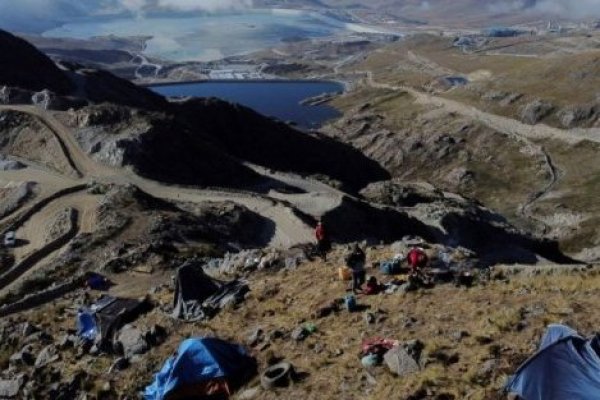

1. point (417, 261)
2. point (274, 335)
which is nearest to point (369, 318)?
point (274, 335)

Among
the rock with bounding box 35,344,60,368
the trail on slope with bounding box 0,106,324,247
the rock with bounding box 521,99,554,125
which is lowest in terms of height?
the rock with bounding box 521,99,554,125

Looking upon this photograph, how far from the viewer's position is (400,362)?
21.4 m

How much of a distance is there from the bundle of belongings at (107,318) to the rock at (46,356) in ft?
4.40

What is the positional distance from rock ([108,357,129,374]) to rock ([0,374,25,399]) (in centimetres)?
382

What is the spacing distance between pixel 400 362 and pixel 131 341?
12034mm

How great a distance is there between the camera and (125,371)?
2570cm

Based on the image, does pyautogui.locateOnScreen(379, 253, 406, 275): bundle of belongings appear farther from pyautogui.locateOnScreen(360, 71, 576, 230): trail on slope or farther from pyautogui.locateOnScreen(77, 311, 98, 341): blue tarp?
pyautogui.locateOnScreen(360, 71, 576, 230): trail on slope

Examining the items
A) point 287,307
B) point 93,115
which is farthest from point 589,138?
point 287,307

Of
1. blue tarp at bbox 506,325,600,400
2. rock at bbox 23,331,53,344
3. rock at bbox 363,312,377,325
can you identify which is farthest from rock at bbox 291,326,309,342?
rock at bbox 23,331,53,344

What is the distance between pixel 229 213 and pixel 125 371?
38465 mm

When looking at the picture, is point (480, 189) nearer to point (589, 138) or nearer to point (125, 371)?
point (589, 138)

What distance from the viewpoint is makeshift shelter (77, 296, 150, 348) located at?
96.3ft

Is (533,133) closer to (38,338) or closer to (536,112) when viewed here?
(536,112)

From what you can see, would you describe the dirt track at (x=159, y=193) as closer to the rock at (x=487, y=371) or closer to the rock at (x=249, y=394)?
the rock at (x=249, y=394)
